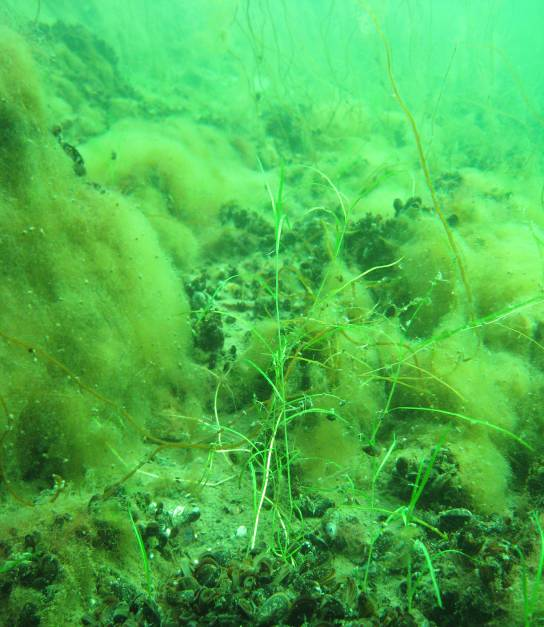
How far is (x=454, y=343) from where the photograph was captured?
316 centimetres

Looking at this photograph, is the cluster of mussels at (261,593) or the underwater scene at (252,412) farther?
the underwater scene at (252,412)

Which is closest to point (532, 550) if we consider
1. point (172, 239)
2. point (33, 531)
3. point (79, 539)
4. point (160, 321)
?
point (79, 539)

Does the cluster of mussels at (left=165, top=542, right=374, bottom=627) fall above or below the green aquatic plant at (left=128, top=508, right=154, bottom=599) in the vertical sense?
below

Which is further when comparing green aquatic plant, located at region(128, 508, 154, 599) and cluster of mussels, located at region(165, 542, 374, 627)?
green aquatic plant, located at region(128, 508, 154, 599)

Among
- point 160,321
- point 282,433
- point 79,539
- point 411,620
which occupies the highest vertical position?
point 160,321

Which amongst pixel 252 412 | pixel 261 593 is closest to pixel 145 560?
pixel 261 593

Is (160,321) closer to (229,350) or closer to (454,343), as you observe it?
(229,350)

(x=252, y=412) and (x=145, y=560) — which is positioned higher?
(x=145, y=560)

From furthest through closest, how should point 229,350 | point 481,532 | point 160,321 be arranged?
point 229,350 → point 160,321 → point 481,532

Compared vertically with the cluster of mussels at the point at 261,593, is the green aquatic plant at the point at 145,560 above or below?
above

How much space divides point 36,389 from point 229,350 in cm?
148

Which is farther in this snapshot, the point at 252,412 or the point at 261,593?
the point at 252,412

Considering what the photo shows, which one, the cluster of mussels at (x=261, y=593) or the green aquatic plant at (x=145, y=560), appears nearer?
the cluster of mussels at (x=261, y=593)

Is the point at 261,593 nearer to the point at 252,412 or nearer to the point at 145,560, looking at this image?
the point at 145,560
